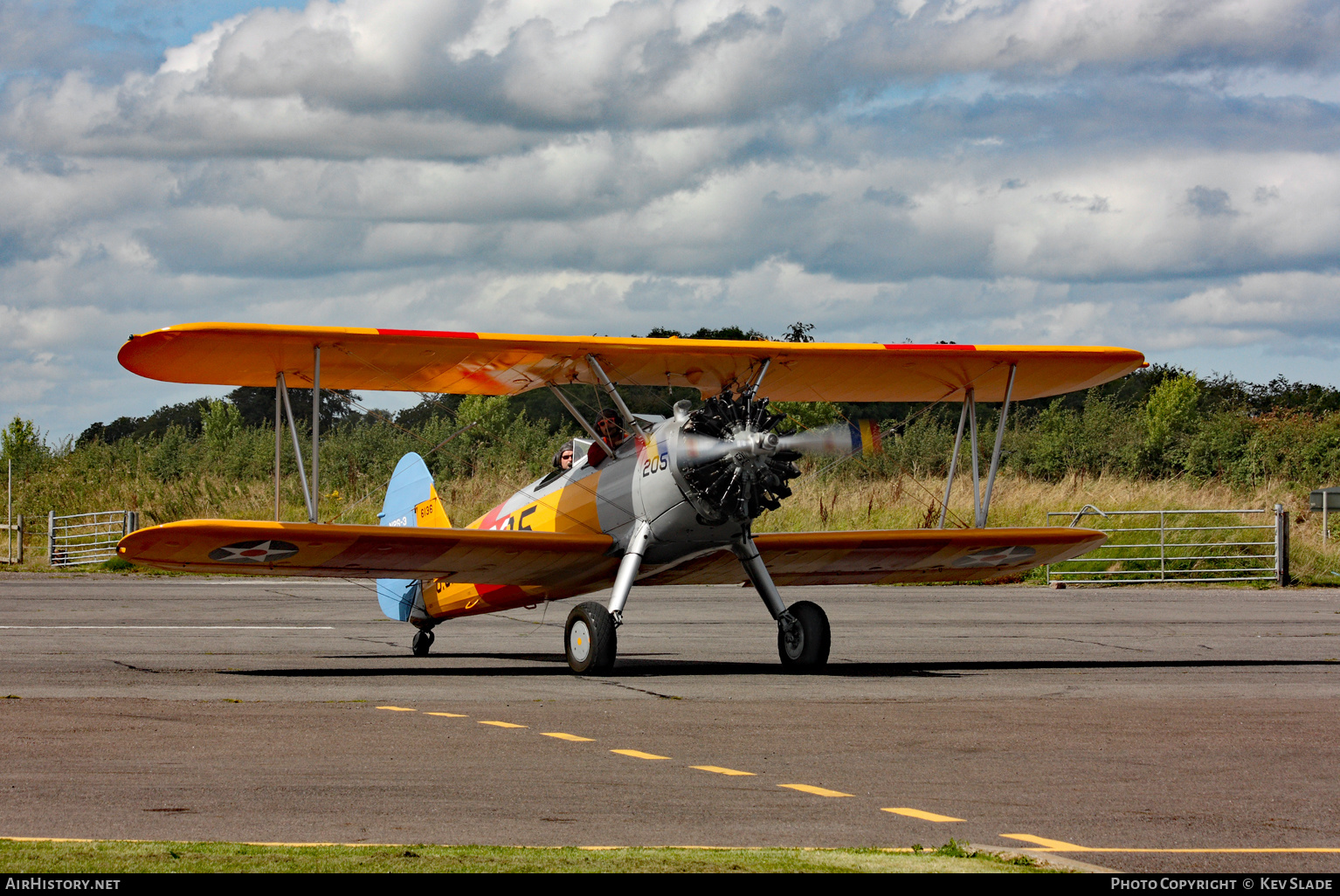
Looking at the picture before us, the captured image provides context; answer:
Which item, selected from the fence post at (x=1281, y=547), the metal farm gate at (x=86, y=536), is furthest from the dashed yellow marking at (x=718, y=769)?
the metal farm gate at (x=86, y=536)

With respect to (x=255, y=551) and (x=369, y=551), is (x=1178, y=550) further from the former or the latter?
→ (x=255, y=551)

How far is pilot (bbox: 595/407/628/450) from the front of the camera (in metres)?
13.6

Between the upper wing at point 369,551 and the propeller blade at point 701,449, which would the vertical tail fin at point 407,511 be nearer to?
the upper wing at point 369,551

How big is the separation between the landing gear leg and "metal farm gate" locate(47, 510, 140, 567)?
862 inches

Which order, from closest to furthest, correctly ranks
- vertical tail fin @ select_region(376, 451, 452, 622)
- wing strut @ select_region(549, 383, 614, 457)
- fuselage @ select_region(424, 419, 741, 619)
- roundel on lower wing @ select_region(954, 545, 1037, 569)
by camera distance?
fuselage @ select_region(424, 419, 741, 619), wing strut @ select_region(549, 383, 614, 457), roundel on lower wing @ select_region(954, 545, 1037, 569), vertical tail fin @ select_region(376, 451, 452, 622)

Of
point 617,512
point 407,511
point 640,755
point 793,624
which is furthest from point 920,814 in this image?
point 407,511

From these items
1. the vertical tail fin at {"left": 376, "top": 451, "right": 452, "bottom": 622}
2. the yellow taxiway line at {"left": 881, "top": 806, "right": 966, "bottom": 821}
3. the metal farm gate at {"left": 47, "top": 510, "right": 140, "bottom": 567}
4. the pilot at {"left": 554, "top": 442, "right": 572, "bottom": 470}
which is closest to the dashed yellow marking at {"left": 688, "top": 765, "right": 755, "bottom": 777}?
the yellow taxiway line at {"left": 881, "top": 806, "right": 966, "bottom": 821}

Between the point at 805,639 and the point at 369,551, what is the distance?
4112 millimetres

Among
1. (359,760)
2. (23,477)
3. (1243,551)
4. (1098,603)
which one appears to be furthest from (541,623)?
(23,477)

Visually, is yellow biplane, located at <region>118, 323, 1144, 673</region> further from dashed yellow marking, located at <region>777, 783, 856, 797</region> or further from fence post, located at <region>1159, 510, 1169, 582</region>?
fence post, located at <region>1159, 510, 1169, 582</region>

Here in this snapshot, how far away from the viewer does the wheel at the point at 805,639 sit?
12.6 m

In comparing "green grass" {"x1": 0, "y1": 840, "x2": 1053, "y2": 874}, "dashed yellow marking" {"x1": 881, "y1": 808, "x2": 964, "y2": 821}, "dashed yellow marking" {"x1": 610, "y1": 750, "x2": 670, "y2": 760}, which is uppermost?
"green grass" {"x1": 0, "y1": 840, "x2": 1053, "y2": 874}

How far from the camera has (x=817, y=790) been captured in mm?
6500
